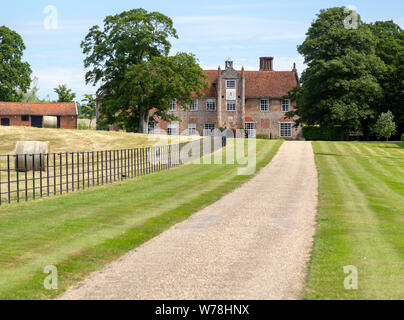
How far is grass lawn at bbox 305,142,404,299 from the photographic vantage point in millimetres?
8000

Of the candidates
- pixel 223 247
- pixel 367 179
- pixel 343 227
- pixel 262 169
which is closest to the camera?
pixel 223 247

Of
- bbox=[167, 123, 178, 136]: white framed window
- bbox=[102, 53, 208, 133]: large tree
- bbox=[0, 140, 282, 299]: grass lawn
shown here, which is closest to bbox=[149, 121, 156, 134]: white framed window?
bbox=[167, 123, 178, 136]: white framed window

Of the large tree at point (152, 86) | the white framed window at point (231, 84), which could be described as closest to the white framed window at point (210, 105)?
the white framed window at point (231, 84)

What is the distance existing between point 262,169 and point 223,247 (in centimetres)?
2035

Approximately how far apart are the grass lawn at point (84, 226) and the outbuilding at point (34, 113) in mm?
67271

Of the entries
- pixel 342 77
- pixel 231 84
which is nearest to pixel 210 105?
pixel 231 84

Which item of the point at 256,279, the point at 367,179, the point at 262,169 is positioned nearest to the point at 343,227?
the point at 256,279

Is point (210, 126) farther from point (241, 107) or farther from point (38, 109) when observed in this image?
point (38, 109)

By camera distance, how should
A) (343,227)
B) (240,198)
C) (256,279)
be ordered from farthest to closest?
(240,198), (343,227), (256,279)

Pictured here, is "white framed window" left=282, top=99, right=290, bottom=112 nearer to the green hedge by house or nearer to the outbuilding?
the green hedge by house

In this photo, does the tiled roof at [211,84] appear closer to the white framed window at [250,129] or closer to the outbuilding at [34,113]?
the white framed window at [250,129]

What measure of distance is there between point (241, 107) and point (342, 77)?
23316mm

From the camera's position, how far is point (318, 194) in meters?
20.0
